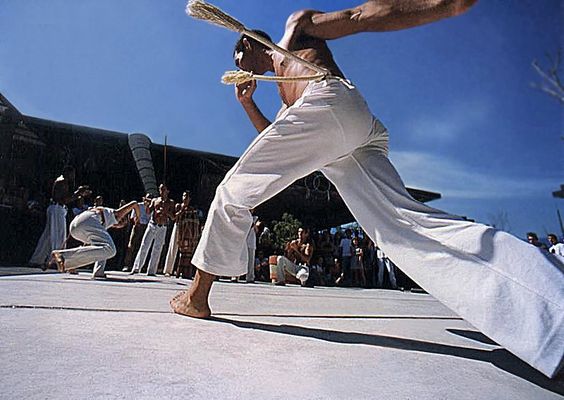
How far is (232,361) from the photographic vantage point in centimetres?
82

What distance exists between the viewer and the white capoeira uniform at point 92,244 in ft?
13.3

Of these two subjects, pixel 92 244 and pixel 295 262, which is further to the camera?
pixel 295 262

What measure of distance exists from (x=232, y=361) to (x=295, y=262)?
6.60 m

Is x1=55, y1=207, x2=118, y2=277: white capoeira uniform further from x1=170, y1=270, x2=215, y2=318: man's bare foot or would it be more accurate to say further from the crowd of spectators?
x1=170, y1=270, x2=215, y2=318: man's bare foot

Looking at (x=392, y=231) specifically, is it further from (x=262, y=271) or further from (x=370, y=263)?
(x=370, y=263)

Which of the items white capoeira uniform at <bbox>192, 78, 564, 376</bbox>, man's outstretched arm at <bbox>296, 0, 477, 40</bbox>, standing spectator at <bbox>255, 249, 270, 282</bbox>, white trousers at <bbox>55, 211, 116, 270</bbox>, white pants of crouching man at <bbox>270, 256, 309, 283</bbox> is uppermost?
man's outstretched arm at <bbox>296, 0, 477, 40</bbox>

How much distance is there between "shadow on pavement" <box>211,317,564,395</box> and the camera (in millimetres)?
913

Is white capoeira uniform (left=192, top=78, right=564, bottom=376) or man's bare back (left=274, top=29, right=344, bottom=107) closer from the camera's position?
white capoeira uniform (left=192, top=78, right=564, bottom=376)

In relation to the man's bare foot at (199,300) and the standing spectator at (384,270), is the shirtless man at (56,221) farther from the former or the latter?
the standing spectator at (384,270)

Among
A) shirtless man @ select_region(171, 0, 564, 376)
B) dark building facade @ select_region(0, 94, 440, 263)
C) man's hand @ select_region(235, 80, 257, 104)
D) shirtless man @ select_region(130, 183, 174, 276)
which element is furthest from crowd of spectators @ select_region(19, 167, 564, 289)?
shirtless man @ select_region(171, 0, 564, 376)

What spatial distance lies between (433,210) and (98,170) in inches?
407

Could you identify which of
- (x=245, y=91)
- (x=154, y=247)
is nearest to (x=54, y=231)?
(x=154, y=247)

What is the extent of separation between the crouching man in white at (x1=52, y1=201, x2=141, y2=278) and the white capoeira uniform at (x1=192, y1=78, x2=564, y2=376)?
3187 mm

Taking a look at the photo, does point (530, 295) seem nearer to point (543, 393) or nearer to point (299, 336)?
point (543, 393)
